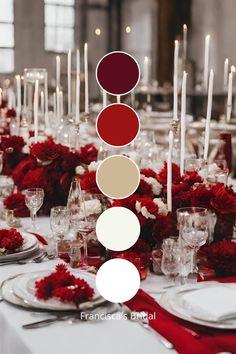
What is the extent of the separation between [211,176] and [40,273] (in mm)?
756

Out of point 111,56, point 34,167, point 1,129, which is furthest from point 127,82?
point 1,129

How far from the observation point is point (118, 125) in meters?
1.53

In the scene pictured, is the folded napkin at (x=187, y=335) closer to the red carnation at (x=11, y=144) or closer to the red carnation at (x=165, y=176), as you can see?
the red carnation at (x=165, y=176)

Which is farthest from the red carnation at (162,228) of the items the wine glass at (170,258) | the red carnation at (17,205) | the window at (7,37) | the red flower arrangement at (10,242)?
the window at (7,37)

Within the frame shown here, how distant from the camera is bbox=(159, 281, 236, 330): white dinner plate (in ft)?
4.15

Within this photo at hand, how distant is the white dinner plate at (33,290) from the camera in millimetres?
1354

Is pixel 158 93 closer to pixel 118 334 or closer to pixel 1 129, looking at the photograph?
pixel 1 129

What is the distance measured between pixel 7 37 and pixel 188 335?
11.1m

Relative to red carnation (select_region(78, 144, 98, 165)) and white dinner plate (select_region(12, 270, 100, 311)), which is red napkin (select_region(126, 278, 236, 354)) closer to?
white dinner plate (select_region(12, 270, 100, 311))

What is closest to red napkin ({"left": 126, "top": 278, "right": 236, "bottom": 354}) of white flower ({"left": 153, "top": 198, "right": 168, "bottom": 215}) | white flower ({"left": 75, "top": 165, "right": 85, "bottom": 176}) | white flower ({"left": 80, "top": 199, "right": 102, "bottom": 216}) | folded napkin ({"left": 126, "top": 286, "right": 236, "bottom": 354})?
folded napkin ({"left": 126, "top": 286, "right": 236, "bottom": 354})

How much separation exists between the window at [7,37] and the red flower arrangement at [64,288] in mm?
10561

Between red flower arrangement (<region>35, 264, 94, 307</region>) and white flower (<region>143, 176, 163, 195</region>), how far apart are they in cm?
53

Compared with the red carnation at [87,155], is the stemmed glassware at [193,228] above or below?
below

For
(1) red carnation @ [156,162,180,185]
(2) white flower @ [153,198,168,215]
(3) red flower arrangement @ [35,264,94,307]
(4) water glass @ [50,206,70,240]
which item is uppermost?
(1) red carnation @ [156,162,180,185]
